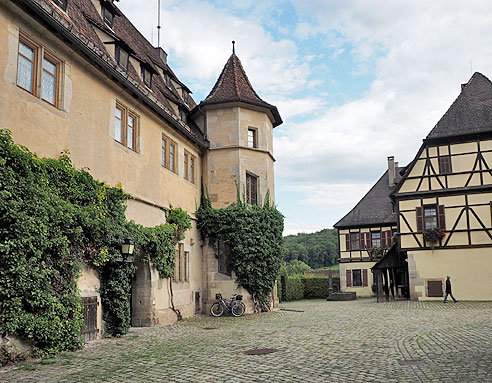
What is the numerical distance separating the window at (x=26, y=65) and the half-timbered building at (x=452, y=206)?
19.9 metres

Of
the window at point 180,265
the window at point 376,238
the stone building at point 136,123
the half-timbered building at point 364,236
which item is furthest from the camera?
the window at point 376,238

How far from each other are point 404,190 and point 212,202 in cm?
1097

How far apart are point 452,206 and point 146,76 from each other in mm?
16216

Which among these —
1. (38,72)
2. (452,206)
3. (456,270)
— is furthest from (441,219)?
(38,72)

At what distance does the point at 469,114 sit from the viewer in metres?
25.4

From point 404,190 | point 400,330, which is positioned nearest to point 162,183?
point 400,330

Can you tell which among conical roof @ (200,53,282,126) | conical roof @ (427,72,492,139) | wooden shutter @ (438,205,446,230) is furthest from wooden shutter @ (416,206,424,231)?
conical roof @ (200,53,282,126)

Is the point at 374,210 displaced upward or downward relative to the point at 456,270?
upward

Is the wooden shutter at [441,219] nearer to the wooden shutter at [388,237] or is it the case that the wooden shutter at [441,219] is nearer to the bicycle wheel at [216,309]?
the bicycle wheel at [216,309]

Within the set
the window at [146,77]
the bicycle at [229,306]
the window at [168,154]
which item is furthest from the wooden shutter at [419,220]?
the window at [146,77]

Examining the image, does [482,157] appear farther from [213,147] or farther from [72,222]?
[72,222]

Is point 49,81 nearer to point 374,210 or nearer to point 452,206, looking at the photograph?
point 452,206

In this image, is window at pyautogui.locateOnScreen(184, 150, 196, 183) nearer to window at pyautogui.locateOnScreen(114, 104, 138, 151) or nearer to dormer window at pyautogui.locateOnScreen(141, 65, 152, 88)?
dormer window at pyautogui.locateOnScreen(141, 65, 152, 88)

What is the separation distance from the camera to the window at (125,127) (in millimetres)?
14117
